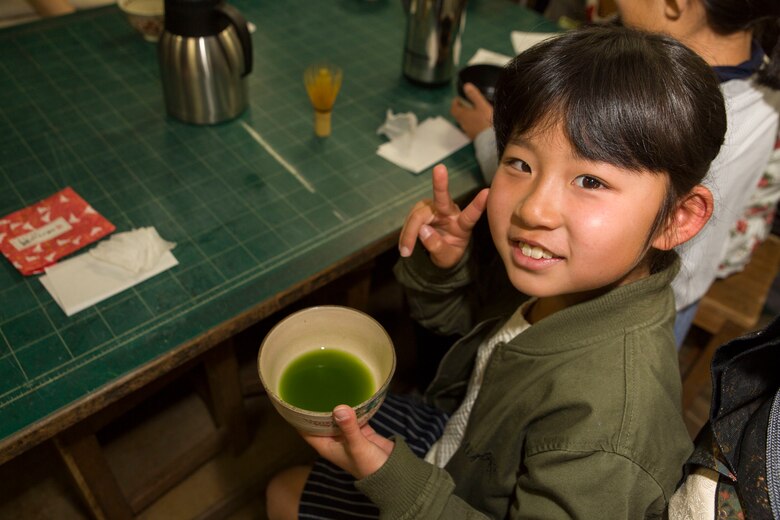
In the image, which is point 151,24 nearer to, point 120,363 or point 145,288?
point 145,288

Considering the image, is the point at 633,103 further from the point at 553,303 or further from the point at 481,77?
the point at 481,77

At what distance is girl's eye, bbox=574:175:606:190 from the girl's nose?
30 millimetres

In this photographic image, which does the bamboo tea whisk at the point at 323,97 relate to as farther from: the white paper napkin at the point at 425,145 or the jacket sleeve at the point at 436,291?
the jacket sleeve at the point at 436,291

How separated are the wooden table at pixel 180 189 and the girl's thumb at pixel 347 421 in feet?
1.04

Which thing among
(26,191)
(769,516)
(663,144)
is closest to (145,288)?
(26,191)

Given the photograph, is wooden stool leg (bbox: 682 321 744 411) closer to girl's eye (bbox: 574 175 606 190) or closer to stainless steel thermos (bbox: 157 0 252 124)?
girl's eye (bbox: 574 175 606 190)

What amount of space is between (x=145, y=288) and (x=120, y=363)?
0.53 feet

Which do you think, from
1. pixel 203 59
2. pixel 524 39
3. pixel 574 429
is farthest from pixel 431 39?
pixel 574 429

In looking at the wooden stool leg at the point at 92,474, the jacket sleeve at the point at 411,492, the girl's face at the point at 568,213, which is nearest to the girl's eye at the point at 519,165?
the girl's face at the point at 568,213

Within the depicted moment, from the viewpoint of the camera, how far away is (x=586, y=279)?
81cm

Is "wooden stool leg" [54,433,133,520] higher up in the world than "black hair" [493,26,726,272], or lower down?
lower down

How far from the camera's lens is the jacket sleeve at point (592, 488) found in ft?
2.45

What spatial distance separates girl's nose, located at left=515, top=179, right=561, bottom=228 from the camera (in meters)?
0.75

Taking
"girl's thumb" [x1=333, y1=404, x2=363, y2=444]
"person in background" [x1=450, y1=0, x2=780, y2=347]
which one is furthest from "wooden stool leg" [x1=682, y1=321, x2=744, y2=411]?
"girl's thumb" [x1=333, y1=404, x2=363, y2=444]
